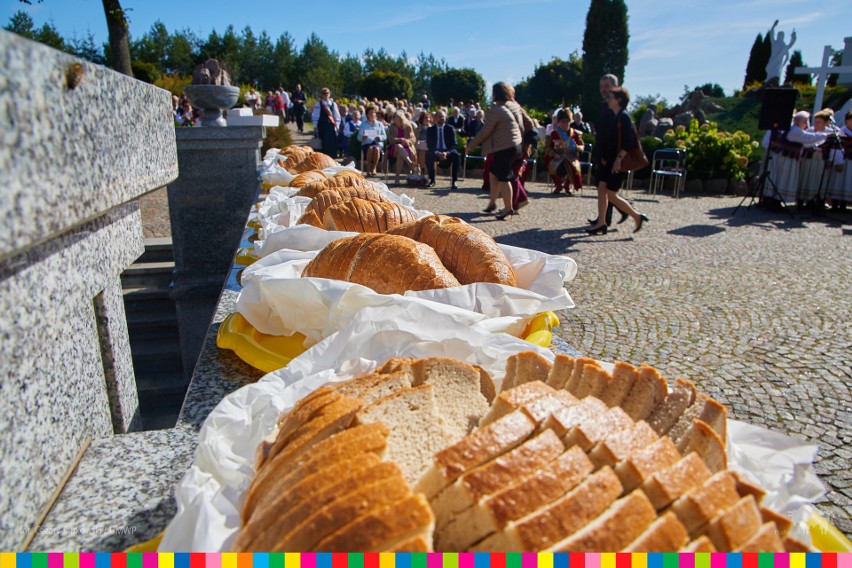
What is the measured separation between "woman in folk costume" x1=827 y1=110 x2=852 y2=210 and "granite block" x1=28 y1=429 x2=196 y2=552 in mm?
15218

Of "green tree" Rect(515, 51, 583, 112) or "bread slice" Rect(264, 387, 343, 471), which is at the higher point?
"green tree" Rect(515, 51, 583, 112)

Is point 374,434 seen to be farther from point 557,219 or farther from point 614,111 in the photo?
point 557,219

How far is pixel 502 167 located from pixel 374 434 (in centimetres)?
989

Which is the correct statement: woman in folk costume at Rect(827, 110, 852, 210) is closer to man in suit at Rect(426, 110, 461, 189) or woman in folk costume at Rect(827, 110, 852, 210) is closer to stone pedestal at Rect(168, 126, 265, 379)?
man in suit at Rect(426, 110, 461, 189)

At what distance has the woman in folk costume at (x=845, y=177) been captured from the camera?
41.3 feet

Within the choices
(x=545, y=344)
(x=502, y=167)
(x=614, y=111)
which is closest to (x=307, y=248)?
(x=545, y=344)

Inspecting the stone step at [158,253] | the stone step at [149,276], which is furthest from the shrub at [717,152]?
the stone step at [149,276]

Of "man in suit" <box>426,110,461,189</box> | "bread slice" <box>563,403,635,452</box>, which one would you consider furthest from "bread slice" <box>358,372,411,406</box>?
"man in suit" <box>426,110,461,189</box>

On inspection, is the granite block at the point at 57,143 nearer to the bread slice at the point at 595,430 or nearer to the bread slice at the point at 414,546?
the bread slice at the point at 414,546

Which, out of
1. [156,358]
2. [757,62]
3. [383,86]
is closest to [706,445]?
[156,358]

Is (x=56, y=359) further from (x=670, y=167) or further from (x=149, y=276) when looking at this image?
(x=670, y=167)

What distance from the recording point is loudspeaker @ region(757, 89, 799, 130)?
1187cm

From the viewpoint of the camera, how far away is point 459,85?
233ft

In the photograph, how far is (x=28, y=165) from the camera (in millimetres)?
958
